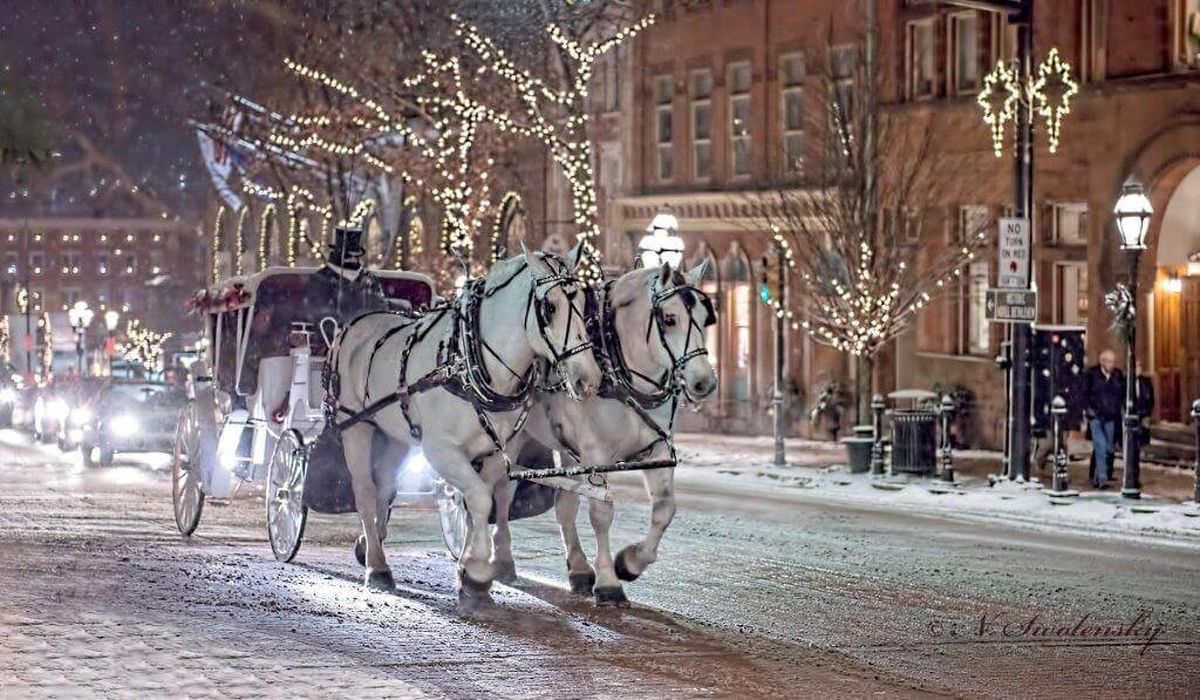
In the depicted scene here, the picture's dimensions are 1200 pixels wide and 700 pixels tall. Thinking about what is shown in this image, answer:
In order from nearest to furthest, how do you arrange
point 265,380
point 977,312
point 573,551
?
1. point 573,551
2. point 265,380
3. point 977,312

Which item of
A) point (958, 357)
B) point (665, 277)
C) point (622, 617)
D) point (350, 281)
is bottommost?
point (622, 617)

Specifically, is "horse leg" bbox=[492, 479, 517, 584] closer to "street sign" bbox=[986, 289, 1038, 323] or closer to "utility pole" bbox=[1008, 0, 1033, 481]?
"street sign" bbox=[986, 289, 1038, 323]

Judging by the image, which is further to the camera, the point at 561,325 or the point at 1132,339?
the point at 1132,339

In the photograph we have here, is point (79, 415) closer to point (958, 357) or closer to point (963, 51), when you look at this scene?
point (958, 357)

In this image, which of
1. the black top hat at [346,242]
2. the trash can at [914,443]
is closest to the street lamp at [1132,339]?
the trash can at [914,443]

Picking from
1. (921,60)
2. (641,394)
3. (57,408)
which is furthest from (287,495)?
(57,408)

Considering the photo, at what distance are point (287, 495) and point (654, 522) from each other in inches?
163

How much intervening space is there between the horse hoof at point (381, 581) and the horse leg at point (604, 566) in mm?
1720

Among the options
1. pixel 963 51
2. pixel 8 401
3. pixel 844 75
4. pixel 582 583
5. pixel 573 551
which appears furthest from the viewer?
pixel 8 401

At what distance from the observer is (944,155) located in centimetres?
3603

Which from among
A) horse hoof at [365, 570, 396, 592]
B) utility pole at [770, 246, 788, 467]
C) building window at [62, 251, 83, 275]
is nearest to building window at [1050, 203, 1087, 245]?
utility pole at [770, 246, 788, 467]

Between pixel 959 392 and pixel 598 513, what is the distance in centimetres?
2215

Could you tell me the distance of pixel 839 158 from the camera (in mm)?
33750

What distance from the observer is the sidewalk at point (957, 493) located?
A: 74.9 ft
